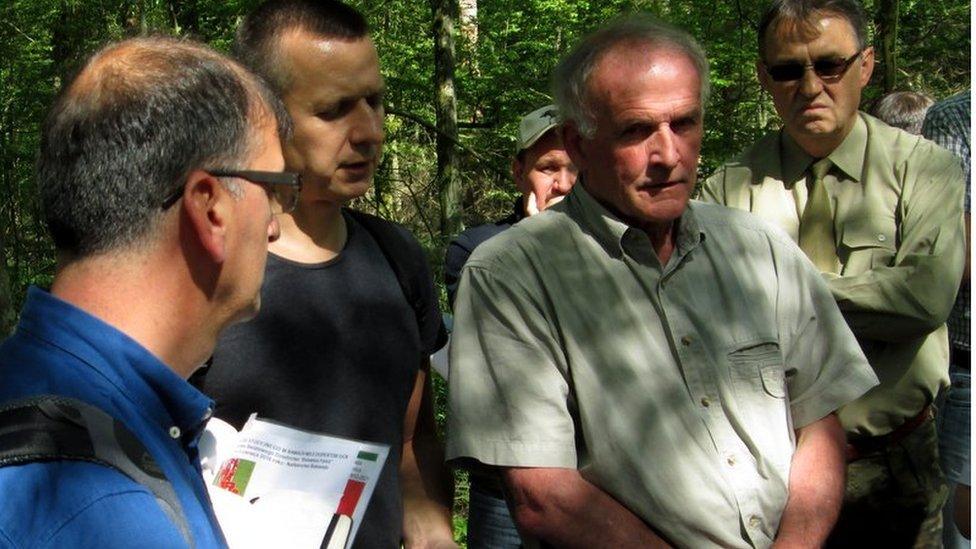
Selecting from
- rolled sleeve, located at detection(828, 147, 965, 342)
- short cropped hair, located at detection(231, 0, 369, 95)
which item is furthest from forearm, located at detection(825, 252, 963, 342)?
short cropped hair, located at detection(231, 0, 369, 95)

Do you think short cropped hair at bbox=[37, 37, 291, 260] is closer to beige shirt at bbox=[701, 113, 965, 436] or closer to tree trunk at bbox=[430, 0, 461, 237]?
beige shirt at bbox=[701, 113, 965, 436]

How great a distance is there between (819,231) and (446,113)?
7526mm

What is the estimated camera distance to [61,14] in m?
12.3

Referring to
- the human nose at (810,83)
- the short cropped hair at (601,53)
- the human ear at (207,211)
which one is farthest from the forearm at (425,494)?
the human nose at (810,83)

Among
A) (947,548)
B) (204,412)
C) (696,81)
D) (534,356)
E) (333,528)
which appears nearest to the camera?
(204,412)

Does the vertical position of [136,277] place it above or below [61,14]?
above

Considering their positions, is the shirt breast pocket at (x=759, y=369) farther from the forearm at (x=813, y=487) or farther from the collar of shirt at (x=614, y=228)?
the collar of shirt at (x=614, y=228)

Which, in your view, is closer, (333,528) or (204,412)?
(204,412)

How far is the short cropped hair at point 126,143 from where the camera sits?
1.57 meters

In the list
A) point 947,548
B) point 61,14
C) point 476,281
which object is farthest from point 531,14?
point 476,281

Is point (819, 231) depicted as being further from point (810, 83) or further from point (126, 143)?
point (126, 143)

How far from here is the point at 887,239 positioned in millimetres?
3637

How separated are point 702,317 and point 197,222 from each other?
153 cm

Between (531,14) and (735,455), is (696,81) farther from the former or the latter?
(531,14)
